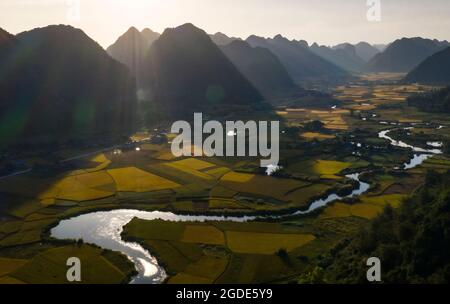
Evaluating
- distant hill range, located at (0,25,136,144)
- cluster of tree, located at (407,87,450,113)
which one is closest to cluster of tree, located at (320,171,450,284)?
distant hill range, located at (0,25,136,144)

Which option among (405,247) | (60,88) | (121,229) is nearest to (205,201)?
(121,229)

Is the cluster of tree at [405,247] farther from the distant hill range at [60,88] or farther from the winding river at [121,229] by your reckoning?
the distant hill range at [60,88]

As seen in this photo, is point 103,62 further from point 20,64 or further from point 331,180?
point 331,180

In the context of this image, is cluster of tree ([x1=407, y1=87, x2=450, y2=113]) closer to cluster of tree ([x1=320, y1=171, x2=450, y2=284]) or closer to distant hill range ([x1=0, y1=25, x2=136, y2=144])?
distant hill range ([x1=0, y1=25, x2=136, y2=144])

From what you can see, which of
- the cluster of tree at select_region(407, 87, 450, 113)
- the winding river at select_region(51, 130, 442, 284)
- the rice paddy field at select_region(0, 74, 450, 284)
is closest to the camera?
the winding river at select_region(51, 130, 442, 284)

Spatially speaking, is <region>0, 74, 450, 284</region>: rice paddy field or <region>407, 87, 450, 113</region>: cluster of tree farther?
<region>407, 87, 450, 113</region>: cluster of tree
